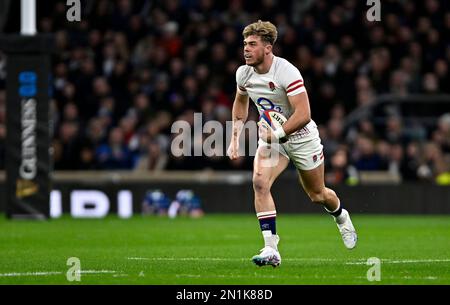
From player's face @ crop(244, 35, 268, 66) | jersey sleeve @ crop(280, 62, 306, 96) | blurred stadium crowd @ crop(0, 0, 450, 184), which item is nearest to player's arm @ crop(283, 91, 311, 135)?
jersey sleeve @ crop(280, 62, 306, 96)

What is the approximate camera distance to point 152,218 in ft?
62.7

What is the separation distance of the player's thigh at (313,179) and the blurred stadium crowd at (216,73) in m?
9.91

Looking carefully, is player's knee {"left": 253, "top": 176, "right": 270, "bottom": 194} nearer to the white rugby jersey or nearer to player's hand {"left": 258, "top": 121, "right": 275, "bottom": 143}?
player's hand {"left": 258, "top": 121, "right": 275, "bottom": 143}

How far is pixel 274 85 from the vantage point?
10.2 m

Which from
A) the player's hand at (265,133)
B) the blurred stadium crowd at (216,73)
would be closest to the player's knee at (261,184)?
the player's hand at (265,133)

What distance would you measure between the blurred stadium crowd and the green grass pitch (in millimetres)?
2860

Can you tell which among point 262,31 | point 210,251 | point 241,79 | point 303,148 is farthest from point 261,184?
point 210,251

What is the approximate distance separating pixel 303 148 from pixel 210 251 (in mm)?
2012

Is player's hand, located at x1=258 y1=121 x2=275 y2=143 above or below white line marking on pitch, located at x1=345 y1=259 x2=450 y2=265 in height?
above

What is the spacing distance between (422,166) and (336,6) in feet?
17.6

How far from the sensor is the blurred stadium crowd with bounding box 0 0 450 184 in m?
21.5

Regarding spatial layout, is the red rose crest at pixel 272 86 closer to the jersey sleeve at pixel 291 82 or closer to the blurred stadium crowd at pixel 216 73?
→ the jersey sleeve at pixel 291 82

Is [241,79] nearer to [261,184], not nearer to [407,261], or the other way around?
[261,184]
